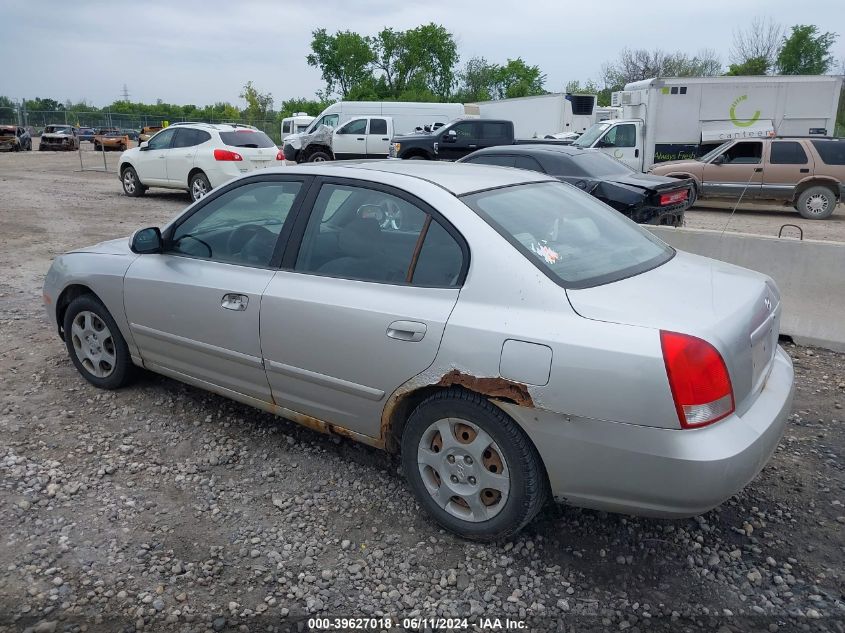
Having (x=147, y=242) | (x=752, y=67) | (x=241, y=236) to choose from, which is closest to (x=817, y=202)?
(x=241, y=236)

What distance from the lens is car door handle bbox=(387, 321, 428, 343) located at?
2.86 metres

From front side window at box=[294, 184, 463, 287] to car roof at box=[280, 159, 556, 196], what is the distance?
0.15 metres

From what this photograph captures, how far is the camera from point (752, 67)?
142 ft

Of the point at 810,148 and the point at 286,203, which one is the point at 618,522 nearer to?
the point at 286,203

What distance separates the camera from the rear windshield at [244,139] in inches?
554

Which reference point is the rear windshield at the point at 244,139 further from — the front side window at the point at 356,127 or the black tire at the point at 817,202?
the black tire at the point at 817,202

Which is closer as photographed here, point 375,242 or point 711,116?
point 375,242

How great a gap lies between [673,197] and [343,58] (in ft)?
196

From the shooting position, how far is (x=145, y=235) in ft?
13.0

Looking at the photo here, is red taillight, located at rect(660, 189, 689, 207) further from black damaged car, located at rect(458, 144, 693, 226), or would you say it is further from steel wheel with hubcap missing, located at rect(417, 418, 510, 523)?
steel wheel with hubcap missing, located at rect(417, 418, 510, 523)

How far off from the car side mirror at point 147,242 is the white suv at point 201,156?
32.8ft

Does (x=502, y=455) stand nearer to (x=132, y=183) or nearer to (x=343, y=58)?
(x=132, y=183)

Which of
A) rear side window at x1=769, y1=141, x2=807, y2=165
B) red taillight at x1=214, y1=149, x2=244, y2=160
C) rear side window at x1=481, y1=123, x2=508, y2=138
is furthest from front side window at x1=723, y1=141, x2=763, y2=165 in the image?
red taillight at x1=214, y1=149, x2=244, y2=160

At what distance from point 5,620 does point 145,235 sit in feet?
7.05
